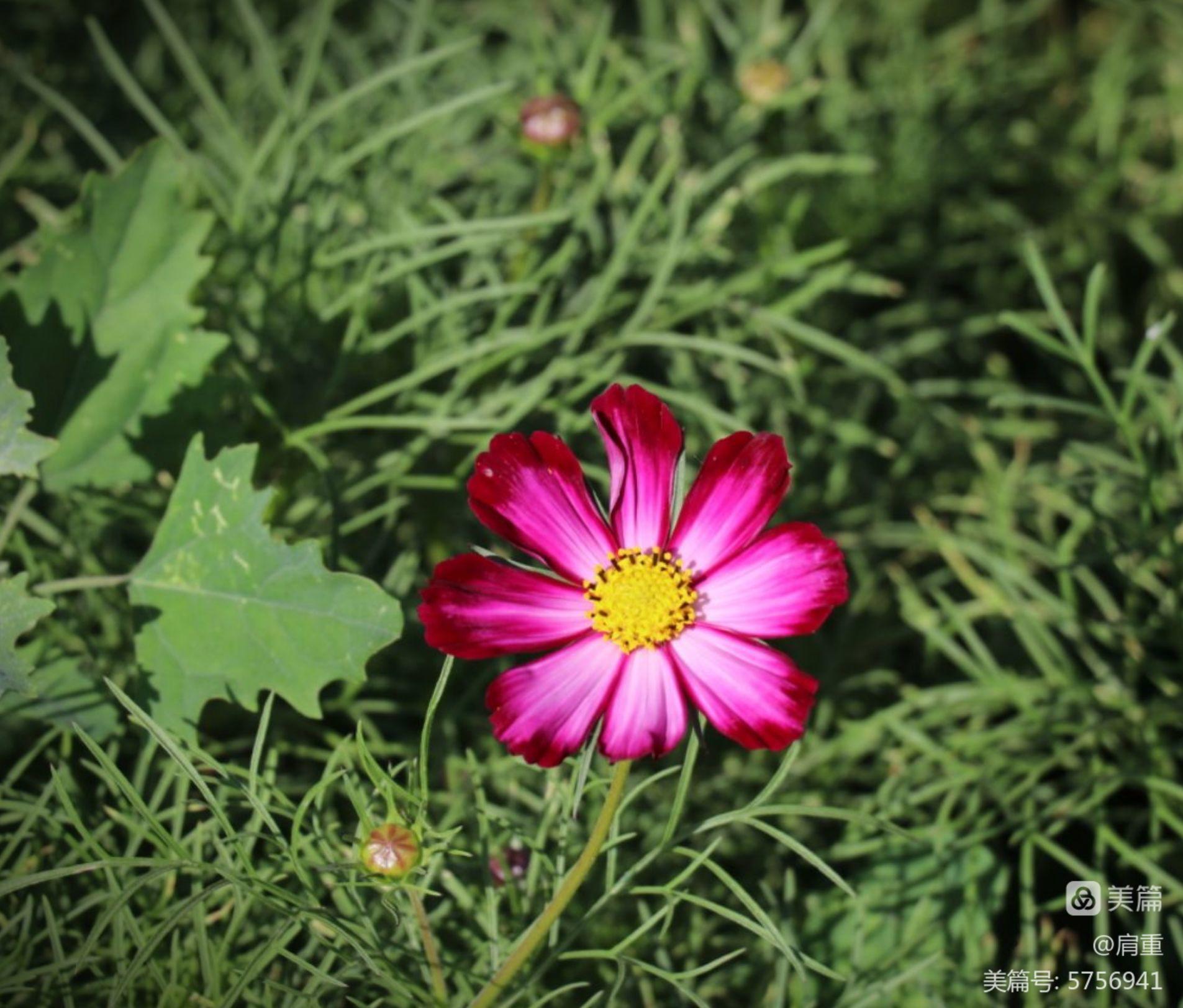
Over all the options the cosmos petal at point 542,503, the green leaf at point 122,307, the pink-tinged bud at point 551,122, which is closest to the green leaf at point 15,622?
the green leaf at point 122,307

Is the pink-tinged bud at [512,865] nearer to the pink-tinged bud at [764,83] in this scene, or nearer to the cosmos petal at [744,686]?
the cosmos petal at [744,686]

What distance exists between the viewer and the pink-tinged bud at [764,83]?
4.14ft

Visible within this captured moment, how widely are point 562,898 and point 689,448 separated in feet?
1.83

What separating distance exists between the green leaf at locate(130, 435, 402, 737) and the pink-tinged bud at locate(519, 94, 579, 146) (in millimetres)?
440

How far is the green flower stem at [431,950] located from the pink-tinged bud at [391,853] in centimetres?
2

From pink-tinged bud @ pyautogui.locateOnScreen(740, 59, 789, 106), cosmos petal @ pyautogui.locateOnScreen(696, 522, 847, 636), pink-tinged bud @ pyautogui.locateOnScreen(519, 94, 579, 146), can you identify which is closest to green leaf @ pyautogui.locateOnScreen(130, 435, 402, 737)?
cosmos petal @ pyautogui.locateOnScreen(696, 522, 847, 636)

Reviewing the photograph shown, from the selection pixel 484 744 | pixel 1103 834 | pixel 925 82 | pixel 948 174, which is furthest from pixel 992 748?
pixel 925 82

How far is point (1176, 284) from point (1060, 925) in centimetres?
81

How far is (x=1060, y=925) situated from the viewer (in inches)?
42.7

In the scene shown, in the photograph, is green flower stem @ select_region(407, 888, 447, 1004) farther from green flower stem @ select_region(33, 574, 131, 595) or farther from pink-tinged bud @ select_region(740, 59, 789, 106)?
pink-tinged bud @ select_region(740, 59, 789, 106)

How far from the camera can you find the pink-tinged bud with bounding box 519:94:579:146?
3.65 ft

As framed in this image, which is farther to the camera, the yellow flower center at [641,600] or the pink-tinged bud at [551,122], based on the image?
the pink-tinged bud at [551,122]

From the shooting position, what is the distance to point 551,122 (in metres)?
1.11

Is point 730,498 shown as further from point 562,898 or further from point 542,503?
point 562,898
